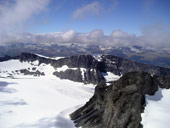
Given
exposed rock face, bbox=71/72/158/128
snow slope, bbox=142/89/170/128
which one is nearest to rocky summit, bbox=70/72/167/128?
exposed rock face, bbox=71/72/158/128

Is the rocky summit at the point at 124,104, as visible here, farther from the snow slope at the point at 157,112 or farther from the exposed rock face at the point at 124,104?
the snow slope at the point at 157,112

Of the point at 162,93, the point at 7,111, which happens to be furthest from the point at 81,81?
the point at 162,93

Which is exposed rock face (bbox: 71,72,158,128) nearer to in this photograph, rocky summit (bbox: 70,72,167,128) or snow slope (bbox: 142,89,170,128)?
rocky summit (bbox: 70,72,167,128)

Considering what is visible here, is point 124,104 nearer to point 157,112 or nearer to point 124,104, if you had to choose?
point 124,104

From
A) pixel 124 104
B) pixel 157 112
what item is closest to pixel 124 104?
pixel 124 104

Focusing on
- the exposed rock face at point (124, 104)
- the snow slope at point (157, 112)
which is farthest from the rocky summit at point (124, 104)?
the snow slope at point (157, 112)
